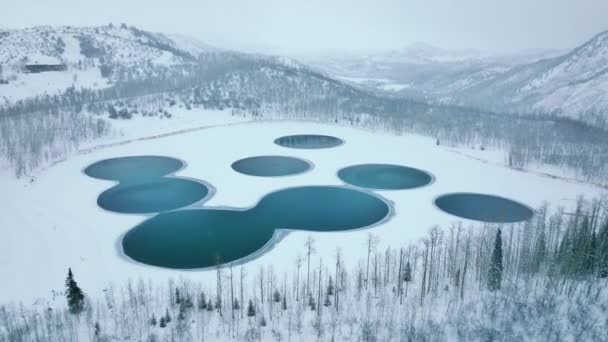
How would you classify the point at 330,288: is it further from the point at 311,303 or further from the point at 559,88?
the point at 559,88

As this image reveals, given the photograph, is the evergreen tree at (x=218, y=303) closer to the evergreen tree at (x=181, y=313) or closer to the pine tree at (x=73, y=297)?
the evergreen tree at (x=181, y=313)

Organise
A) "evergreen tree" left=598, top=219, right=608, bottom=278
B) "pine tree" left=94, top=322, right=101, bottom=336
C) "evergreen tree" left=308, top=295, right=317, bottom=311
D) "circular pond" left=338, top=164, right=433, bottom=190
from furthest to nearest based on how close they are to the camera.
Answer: "circular pond" left=338, top=164, right=433, bottom=190 → "evergreen tree" left=598, top=219, right=608, bottom=278 → "evergreen tree" left=308, top=295, right=317, bottom=311 → "pine tree" left=94, top=322, right=101, bottom=336

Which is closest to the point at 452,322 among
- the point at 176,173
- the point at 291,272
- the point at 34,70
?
the point at 291,272

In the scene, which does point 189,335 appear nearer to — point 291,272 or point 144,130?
point 291,272

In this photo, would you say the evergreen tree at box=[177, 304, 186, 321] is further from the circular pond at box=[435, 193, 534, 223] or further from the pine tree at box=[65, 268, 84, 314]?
the circular pond at box=[435, 193, 534, 223]

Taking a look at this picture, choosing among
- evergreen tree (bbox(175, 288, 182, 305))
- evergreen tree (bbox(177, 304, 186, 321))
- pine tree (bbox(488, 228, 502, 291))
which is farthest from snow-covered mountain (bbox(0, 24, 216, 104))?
pine tree (bbox(488, 228, 502, 291))

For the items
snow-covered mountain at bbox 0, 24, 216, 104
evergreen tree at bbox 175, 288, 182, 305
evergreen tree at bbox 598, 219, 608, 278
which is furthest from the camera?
snow-covered mountain at bbox 0, 24, 216, 104
